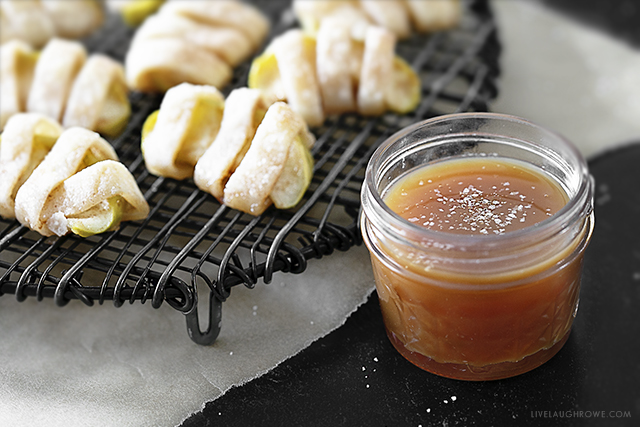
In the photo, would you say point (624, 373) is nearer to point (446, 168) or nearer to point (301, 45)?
point (446, 168)

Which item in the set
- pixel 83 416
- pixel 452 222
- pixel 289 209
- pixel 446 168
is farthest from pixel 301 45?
pixel 83 416

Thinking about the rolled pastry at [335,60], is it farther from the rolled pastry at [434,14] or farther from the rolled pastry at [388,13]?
the rolled pastry at [434,14]

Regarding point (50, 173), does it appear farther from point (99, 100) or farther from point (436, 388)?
point (436, 388)

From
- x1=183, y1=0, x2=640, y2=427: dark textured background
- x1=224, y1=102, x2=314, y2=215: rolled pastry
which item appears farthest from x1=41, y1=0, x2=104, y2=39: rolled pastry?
x1=183, y1=0, x2=640, y2=427: dark textured background

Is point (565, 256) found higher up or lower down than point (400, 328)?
higher up

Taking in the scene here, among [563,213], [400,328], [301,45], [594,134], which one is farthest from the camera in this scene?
[594,134]
